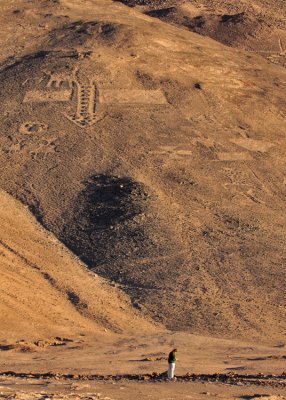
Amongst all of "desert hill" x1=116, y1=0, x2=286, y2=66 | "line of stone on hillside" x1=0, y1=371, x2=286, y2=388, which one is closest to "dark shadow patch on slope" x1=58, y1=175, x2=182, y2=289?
"line of stone on hillside" x1=0, y1=371, x2=286, y2=388

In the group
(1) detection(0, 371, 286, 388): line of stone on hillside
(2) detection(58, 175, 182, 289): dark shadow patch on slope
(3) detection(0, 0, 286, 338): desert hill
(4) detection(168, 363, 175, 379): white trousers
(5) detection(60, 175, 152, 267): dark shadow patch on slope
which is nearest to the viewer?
(1) detection(0, 371, 286, 388): line of stone on hillside

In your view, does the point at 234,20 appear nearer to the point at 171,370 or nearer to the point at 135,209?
the point at 135,209

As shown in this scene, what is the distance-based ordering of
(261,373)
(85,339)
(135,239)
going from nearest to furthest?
(261,373) → (85,339) → (135,239)

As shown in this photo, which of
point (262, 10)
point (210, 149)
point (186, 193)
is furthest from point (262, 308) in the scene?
point (262, 10)

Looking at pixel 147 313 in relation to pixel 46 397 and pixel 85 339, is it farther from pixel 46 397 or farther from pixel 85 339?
pixel 46 397

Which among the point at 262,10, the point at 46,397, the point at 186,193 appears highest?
the point at 46,397

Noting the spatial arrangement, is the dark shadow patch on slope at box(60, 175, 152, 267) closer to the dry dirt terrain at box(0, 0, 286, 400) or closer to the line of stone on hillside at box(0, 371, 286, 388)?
the dry dirt terrain at box(0, 0, 286, 400)

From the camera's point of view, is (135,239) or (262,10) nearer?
(135,239)
